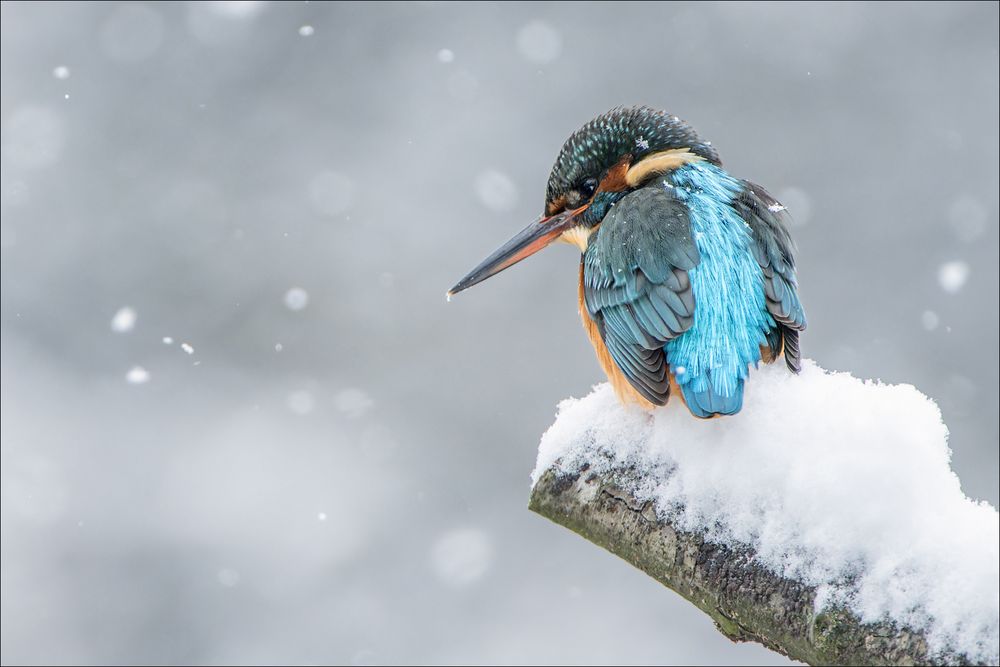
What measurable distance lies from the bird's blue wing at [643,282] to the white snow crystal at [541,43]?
4.42 m

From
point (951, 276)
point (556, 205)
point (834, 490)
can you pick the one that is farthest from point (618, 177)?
point (951, 276)

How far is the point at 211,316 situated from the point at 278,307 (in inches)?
15.9

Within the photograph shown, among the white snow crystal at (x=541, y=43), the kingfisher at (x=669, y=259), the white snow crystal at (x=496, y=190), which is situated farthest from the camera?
the white snow crystal at (x=541, y=43)

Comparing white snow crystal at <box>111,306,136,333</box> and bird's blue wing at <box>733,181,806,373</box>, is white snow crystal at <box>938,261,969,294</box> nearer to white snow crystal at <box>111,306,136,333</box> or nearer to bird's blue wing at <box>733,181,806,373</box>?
bird's blue wing at <box>733,181,806,373</box>

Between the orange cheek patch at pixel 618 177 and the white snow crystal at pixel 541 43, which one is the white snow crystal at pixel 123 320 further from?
Result: the orange cheek patch at pixel 618 177

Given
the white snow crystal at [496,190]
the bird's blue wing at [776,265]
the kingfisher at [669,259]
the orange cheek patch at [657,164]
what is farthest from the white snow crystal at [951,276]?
the orange cheek patch at [657,164]

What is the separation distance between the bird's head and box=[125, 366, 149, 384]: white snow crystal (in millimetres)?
4329

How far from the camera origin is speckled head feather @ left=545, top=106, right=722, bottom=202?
2.67 metres

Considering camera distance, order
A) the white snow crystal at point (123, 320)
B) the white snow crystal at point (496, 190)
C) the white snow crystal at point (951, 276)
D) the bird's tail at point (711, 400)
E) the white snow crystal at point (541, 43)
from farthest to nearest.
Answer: the white snow crystal at point (541, 43), the white snow crystal at point (496, 190), the white snow crystal at point (123, 320), the white snow crystal at point (951, 276), the bird's tail at point (711, 400)

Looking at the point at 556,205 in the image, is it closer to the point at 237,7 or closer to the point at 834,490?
the point at 834,490

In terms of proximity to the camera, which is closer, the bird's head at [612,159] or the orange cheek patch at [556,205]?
the bird's head at [612,159]

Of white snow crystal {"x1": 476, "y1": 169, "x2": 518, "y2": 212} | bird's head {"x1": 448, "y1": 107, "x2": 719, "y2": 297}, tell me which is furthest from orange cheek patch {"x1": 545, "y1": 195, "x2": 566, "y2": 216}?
white snow crystal {"x1": 476, "y1": 169, "x2": 518, "y2": 212}

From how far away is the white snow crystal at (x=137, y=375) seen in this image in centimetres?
642

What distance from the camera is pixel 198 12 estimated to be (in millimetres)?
6527
